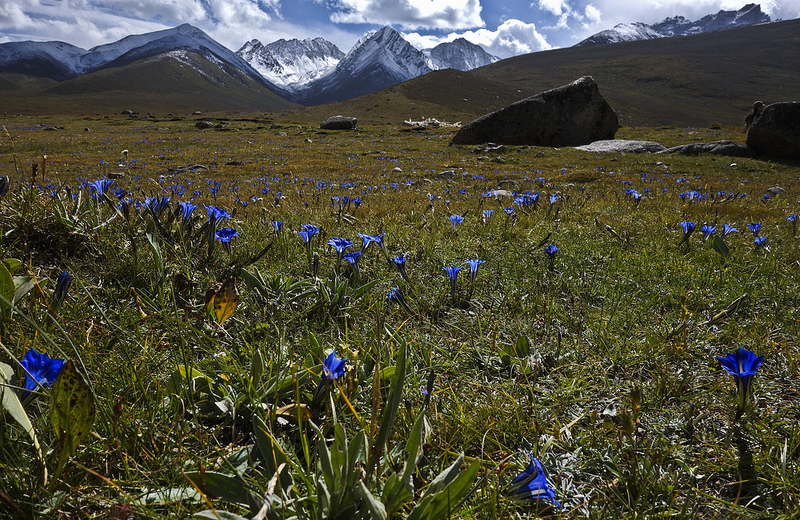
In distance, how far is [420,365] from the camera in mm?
1949

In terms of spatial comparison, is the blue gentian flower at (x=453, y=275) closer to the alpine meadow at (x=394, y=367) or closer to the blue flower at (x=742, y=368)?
the alpine meadow at (x=394, y=367)

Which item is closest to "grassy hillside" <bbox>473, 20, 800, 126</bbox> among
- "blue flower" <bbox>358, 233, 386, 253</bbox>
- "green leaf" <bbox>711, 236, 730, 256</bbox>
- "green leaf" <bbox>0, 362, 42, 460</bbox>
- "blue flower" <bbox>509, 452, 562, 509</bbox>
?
"green leaf" <bbox>711, 236, 730, 256</bbox>

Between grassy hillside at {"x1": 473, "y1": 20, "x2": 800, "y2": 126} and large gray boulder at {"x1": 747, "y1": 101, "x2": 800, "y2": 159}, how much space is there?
6932 centimetres

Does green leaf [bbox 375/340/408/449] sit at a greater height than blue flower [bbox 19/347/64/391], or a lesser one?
lesser

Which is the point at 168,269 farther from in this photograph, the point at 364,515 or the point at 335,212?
the point at 335,212

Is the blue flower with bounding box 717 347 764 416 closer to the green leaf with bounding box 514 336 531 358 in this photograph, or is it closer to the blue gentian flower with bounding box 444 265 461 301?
the green leaf with bounding box 514 336 531 358

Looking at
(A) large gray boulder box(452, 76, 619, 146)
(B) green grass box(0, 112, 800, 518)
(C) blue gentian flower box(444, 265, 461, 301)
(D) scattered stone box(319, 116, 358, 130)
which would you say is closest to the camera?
(B) green grass box(0, 112, 800, 518)

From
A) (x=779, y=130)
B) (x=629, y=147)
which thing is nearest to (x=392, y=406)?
(x=779, y=130)

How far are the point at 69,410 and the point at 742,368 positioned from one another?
2223 mm

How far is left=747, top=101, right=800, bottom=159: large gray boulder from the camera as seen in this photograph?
14352mm

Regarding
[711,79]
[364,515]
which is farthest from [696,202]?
[711,79]

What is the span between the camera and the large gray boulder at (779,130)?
47.1 ft

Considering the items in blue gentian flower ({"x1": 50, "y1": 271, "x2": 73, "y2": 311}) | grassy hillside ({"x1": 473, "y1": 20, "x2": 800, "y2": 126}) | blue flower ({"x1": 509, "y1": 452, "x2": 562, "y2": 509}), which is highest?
grassy hillside ({"x1": 473, "y1": 20, "x2": 800, "y2": 126})

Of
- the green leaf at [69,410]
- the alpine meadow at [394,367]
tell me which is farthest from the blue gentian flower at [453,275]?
the green leaf at [69,410]
